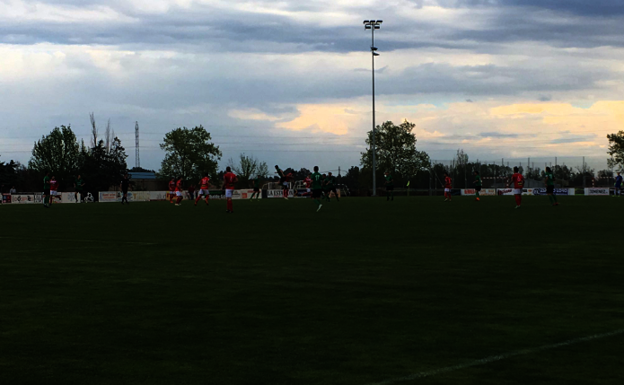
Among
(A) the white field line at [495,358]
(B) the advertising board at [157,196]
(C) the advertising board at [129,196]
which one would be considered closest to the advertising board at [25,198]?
(C) the advertising board at [129,196]

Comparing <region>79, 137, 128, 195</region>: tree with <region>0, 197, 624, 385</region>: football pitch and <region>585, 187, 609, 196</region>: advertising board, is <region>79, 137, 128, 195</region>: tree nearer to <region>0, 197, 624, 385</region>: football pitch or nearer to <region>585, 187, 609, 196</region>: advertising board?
<region>585, 187, 609, 196</region>: advertising board

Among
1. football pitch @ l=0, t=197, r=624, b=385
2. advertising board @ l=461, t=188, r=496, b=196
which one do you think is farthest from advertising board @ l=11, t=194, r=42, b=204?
football pitch @ l=0, t=197, r=624, b=385

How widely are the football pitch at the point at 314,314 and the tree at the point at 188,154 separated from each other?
114216mm

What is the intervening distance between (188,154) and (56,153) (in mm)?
27503

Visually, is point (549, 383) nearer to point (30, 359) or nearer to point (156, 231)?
point (30, 359)

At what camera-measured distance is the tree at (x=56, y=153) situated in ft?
348

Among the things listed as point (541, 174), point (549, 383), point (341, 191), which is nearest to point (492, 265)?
point (549, 383)

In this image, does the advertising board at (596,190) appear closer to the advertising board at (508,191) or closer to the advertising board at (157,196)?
the advertising board at (508,191)

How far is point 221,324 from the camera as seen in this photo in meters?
7.60

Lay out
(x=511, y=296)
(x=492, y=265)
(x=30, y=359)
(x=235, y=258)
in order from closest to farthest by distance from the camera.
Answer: (x=30, y=359) → (x=511, y=296) → (x=492, y=265) → (x=235, y=258)

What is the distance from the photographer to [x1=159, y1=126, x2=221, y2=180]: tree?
130 metres

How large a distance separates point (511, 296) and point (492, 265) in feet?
10.7

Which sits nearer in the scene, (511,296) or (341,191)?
(511,296)

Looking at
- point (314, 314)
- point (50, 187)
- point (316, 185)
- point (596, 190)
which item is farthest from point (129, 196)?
point (314, 314)
